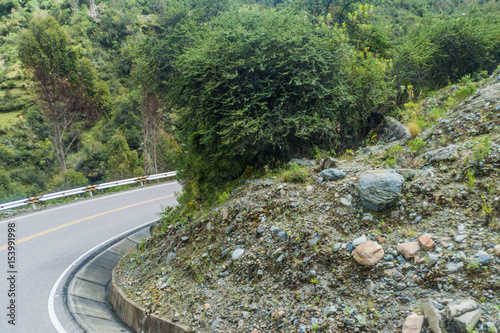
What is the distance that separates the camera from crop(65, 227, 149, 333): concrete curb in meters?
7.02

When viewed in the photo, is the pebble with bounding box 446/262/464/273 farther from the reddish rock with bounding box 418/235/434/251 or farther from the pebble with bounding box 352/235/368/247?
the pebble with bounding box 352/235/368/247

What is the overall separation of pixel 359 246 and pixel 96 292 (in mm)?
7196

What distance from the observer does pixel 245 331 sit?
498 cm

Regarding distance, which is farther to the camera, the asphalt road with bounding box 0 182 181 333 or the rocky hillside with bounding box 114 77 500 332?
the asphalt road with bounding box 0 182 181 333

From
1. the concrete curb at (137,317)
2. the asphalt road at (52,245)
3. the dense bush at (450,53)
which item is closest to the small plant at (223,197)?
the concrete curb at (137,317)

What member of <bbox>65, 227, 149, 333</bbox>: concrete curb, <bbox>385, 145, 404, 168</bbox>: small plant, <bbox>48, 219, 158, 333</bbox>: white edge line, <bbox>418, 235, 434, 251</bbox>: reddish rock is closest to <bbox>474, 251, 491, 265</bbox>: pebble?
<bbox>418, 235, 434, 251</bbox>: reddish rock

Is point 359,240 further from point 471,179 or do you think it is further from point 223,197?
point 223,197

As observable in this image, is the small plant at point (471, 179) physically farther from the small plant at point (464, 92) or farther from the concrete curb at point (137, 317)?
the concrete curb at point (137, 317)

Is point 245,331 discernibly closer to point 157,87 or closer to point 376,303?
point 376,303

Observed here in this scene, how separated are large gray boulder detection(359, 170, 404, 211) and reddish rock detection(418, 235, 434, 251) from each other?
Answer: 88cm

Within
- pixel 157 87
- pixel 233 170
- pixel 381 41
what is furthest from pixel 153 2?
pixel 233 170

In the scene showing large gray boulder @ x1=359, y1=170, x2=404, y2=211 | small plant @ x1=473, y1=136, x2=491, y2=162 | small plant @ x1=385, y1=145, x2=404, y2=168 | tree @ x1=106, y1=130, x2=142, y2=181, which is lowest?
tree @ x1=106, y1=130, x2=142, y2=181

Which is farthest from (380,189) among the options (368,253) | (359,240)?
(368,253)

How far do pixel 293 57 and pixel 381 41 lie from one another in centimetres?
683
